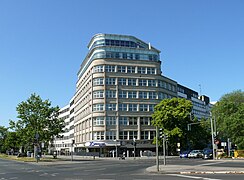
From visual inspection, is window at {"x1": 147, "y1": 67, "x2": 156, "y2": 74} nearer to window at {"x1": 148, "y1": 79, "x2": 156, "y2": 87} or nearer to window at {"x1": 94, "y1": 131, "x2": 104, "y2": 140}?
window at {"x1": 148, "y1": 79, "x2": 156, "y2": 87}

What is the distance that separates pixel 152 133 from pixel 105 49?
24.3m

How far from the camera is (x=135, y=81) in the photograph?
82750 millimetres

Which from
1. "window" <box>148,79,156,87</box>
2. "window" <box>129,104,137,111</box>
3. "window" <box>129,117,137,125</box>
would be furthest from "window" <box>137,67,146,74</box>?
"window" <box>129,117,137,125</box>

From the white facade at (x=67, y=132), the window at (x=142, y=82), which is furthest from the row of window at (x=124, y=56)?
the white facade at (x=67, y=132)

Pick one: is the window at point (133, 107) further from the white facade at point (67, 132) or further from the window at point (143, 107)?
the white facade at point (67, 132)

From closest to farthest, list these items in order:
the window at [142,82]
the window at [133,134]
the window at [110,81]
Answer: the window at [110,81] < the window at [133,134] < the window at [142,82]

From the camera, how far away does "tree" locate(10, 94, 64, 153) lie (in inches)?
2333

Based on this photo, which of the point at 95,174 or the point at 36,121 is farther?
the point at 36,121

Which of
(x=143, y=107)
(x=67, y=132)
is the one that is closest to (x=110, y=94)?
(x=143, y=107)

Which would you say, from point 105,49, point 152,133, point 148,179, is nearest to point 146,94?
point 152,133

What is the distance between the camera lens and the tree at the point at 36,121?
59.2 meters

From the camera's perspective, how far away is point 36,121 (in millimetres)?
59719

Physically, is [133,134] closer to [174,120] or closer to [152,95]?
[152,95]

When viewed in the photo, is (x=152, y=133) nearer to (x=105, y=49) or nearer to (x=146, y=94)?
(x=146, y=94)
